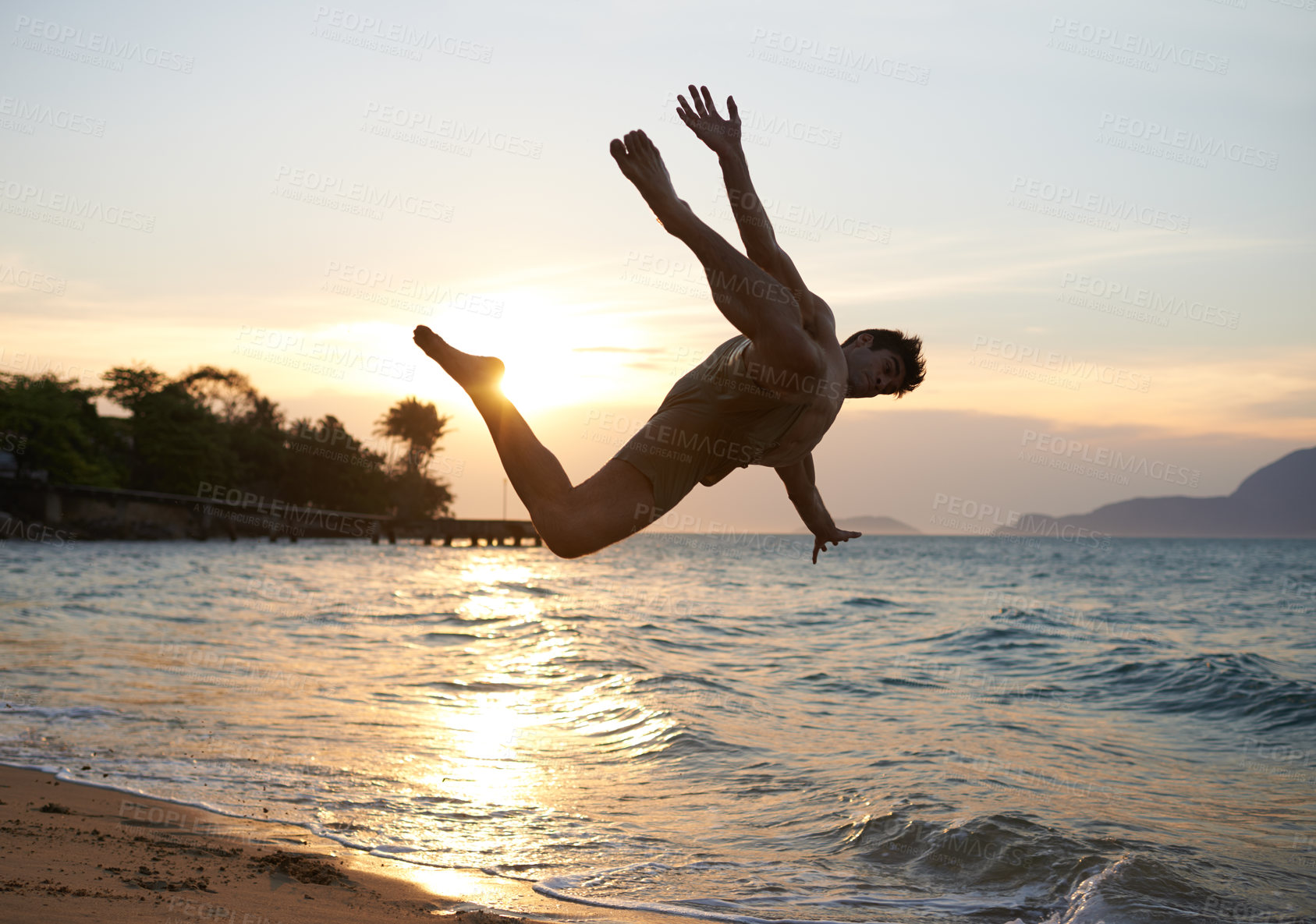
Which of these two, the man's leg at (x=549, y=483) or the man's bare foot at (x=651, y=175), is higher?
the man's bare foot at (x=651, y=175)

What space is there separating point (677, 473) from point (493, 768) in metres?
5.48

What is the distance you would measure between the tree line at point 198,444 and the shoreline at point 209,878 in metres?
68.1

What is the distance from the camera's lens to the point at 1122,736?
1228 centimetres

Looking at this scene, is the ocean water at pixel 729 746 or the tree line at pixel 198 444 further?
the tree line at pixel 198 444

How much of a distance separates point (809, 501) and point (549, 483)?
1.83 meters

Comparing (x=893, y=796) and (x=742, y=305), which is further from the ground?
(x=742, y=305)

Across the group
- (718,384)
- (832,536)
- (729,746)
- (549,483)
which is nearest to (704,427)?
(718,384)

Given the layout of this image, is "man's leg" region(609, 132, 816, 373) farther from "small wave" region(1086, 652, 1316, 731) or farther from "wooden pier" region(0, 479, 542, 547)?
"wooden pier" region(0, 479, 542, 547)

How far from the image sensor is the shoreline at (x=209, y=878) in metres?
4.84

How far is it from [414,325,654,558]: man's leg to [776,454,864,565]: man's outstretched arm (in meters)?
1.35

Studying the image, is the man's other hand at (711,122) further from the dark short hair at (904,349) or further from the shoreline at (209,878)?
the shoreline at (209,878)

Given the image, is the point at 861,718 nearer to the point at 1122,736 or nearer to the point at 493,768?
the point at 1122,736

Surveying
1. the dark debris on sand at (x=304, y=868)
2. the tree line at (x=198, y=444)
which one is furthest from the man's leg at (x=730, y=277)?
the tree line at (x=198, y=444)

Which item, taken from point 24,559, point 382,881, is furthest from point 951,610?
point 24,559
